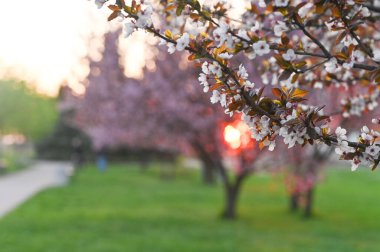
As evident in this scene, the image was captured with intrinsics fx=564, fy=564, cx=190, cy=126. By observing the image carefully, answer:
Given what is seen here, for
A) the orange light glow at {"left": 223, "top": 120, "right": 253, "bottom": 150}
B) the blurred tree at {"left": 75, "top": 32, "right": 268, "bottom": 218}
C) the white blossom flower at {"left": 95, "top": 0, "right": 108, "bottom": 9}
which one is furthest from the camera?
the orange light glow at {"left": 223, "top": 120, "right": 253, "bottom": 150}

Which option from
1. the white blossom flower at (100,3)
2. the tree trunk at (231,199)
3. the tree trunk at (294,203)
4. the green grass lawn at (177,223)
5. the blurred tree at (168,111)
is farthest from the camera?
the tree trunk at (294,203)

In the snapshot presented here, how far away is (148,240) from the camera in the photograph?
13.0 m

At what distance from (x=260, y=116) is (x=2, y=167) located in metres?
28.9

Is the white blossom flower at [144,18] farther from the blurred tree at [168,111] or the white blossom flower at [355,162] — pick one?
the blurred tree at [168,111]

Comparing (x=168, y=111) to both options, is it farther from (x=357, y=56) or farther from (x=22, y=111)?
(x=22, y=111)

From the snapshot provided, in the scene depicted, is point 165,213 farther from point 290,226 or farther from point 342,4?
point 342,4

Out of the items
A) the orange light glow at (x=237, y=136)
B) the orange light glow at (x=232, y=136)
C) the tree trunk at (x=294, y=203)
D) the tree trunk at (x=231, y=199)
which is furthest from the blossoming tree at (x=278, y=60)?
the tree trunk at (x=294, y=203)

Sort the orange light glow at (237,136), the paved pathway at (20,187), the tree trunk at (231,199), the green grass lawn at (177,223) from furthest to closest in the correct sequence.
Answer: the paved pathway at (20,187), the tree trunk at (231,199), the orange light glow at (237,136), the green grass lawn at (177,223)

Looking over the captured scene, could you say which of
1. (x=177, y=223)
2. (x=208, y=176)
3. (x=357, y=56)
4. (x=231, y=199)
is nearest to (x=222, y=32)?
(x=357, y=56)

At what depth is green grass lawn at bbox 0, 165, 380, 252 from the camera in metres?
12.6

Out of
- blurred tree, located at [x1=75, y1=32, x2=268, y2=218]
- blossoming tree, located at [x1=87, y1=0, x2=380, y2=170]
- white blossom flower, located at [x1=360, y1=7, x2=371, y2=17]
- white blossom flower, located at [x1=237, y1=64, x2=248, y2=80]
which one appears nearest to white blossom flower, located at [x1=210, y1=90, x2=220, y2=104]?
blossoming tree, located at [x1=87, y1=0, x2=380, y2=170]

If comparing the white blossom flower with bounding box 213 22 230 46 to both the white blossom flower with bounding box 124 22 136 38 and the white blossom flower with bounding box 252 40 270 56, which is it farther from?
the white blossom flower with bounding box 124 22 136 38

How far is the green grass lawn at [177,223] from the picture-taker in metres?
12.6

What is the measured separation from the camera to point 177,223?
16.2 metres
